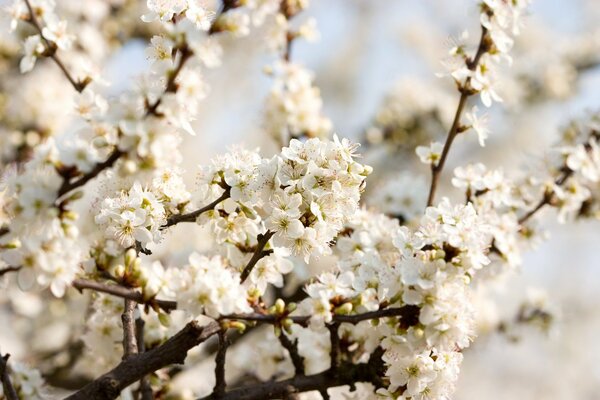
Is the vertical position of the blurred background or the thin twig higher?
the blurred background

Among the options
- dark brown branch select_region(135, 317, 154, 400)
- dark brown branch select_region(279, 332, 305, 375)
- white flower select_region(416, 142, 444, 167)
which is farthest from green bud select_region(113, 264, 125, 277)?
white flower select_region(416, 142, 444, 167)

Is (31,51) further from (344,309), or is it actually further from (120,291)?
(344,309)

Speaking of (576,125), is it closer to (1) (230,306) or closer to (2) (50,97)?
(1) (230,306)

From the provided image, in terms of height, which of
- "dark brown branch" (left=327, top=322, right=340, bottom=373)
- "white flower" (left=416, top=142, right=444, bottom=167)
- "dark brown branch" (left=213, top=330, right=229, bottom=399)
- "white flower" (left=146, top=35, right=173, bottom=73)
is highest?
"white flower" (left=416, top=142, right=444, bottom=167)

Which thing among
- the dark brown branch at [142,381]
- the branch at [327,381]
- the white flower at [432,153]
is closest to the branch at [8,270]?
the dark brown branch at [142,381]

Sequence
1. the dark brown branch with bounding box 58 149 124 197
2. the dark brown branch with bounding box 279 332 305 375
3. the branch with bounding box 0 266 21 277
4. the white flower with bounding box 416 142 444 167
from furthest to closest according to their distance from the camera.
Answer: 1. the white flower with bounding box 416 142 444 167
2. the dark brown branch with bounding box 279 332 305 375
3. the branch with bounding box 0 266 21 277
4. the dark brown branch with bounding box 58 149 124 197

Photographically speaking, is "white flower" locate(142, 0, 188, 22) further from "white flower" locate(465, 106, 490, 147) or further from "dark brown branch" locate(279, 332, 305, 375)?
"white flower" locate(465, 106, 490, 147)

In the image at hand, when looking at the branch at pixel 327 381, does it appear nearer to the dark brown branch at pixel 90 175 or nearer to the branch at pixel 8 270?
the branch at pixel 8 270
